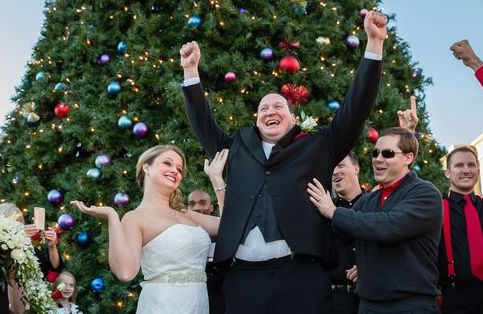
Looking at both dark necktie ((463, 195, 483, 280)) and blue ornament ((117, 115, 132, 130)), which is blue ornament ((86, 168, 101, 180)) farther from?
dark necktie ((463, 195, 483, 280))

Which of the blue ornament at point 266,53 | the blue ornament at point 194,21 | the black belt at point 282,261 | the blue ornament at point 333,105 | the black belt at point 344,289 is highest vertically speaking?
the blue ornament at point 194,21

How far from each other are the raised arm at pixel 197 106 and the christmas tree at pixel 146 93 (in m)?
2.53

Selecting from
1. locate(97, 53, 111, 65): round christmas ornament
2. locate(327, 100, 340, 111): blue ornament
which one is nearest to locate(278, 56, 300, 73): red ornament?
locate(327, 100, 340, 111): blue ornament

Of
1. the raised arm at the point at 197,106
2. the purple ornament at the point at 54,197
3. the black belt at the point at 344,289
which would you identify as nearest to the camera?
the raised arm at the point at 197,106

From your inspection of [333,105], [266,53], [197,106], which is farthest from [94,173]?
[197,106]

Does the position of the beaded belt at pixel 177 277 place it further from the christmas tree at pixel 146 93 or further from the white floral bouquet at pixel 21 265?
the christmas tree at pixel 146 93

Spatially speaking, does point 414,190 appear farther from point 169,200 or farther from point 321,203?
point 169,200

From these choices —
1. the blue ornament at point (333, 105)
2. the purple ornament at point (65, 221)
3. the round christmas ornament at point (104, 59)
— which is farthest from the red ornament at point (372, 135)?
the purple ornament at point (65, 221)

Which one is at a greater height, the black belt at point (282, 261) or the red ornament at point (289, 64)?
the red ornament at point (289, 64)

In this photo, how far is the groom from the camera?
10.6 ft

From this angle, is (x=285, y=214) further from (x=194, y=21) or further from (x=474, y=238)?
(x=194, y=21)

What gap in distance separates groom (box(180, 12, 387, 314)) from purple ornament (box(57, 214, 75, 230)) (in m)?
3.77

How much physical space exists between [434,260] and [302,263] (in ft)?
2.44

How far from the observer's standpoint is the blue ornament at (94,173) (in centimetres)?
695
